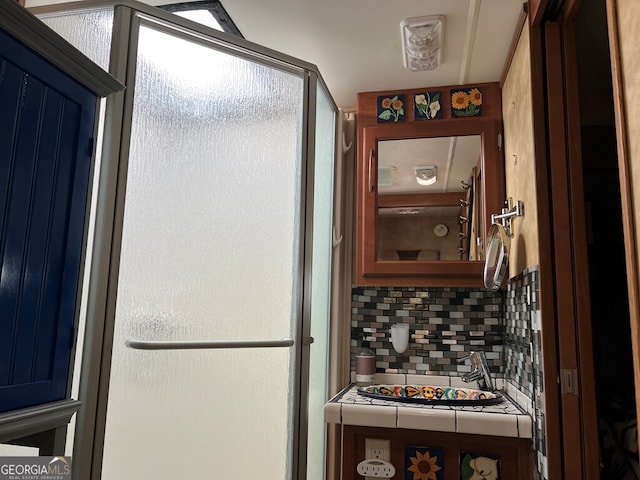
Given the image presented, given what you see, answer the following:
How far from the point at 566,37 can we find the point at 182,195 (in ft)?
4.50

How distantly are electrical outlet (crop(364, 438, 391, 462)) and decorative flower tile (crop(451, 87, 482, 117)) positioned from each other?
151 centimetres

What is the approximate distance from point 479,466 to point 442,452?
134 mm

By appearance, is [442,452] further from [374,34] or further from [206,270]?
[374,34]

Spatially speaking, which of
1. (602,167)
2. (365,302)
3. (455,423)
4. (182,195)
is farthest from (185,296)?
(602,167)

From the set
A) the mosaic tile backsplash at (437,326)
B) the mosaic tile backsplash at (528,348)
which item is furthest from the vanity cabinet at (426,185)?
the mosaic tile backsplash at (528,348)

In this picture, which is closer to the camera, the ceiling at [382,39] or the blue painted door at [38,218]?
the blue painted door at [38,218]

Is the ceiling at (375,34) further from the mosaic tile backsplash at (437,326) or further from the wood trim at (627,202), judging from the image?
the mosaic tile backsplash at (437,326)

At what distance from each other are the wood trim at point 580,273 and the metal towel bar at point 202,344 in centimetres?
91

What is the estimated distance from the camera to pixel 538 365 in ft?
5.46

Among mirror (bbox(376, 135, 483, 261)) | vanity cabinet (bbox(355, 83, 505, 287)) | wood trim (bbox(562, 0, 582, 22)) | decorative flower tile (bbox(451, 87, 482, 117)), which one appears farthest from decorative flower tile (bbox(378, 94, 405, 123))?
wood trim (bbox(562, 0, 582, 22))

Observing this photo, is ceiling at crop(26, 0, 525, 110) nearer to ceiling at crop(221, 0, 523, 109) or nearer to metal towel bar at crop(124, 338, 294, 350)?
ceiling at crop(221, 0, 523, 109)

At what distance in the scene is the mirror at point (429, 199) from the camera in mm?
2330

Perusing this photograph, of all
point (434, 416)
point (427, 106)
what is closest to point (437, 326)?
point (434, 416)

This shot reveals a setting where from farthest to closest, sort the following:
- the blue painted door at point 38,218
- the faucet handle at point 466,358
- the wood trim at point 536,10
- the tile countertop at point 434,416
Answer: the faucet handle at point 466,358 → the tile countertop at point 434,416 → the wood trim at point 536,10 → the blue painted door at point 38,218
